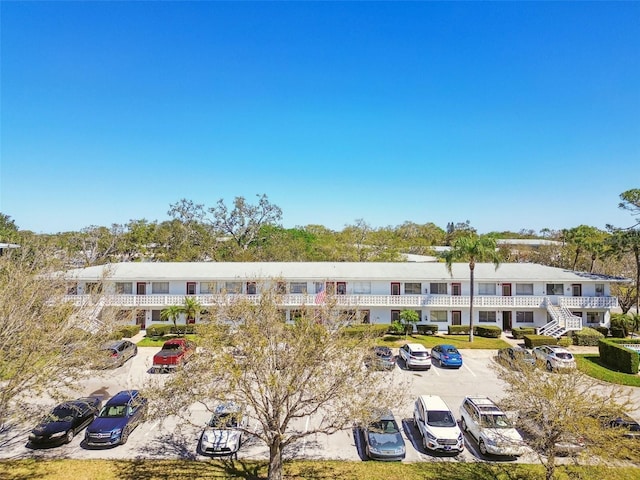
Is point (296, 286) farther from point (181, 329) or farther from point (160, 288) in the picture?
point (160, 288)

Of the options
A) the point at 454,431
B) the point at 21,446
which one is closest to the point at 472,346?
the point at 454,431

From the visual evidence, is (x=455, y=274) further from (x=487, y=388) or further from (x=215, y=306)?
(x=215, y=306)

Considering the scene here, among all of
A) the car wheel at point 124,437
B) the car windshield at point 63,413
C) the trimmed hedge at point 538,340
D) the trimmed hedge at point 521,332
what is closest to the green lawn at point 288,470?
the car wheel at point 124,437

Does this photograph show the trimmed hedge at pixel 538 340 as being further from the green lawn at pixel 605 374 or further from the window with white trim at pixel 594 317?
the window with white trim at pixel 594 317

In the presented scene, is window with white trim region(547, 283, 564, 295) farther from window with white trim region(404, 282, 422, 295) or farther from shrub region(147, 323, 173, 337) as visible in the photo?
shrub region(147, 323, 173, 337)

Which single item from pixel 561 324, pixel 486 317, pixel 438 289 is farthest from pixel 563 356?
pixel 438 289

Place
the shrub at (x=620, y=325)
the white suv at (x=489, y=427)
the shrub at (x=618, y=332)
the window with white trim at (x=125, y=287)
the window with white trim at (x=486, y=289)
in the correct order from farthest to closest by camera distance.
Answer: the window with white trim at (x=486, y=289) < the window with white trim at (x=125, y=287) < the shrub at (x=618, y=332) < the shrub at (x=620, y=325) < the white suv at (x=489, y=427)
